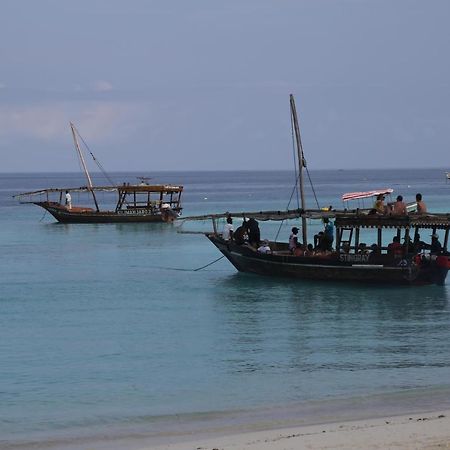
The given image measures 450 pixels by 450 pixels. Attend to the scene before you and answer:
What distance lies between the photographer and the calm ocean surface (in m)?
14.4

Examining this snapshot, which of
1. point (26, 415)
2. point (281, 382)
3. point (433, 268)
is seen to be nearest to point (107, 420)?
point (26, 415)

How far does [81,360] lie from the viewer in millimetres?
18500

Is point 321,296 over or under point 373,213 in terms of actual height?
under

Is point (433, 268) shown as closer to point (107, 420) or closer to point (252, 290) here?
point (252, 290)

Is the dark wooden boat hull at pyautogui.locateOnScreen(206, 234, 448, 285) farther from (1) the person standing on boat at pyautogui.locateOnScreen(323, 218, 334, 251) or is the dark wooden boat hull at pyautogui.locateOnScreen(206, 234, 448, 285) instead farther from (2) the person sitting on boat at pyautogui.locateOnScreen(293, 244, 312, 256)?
(1) the person standing on boat at pyautogui.locateOnScreen(323, 218, 334, 251)

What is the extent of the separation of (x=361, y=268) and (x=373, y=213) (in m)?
1.57

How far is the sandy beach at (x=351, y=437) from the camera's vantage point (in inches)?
444

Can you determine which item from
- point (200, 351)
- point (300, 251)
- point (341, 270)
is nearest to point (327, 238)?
point (300, 251)

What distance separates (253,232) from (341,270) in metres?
3.67

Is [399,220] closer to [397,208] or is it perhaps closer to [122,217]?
[397,208]

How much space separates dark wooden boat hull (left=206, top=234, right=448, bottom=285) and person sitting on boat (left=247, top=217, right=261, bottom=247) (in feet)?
1.80

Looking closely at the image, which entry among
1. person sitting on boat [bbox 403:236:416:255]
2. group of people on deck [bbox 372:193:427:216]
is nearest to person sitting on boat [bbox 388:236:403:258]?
person sitting on boat [bbox 403:236:416:255]

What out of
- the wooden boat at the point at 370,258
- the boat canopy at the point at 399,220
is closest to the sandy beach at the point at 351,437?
the boat canopy at the point at 399,220

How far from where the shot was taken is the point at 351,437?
11.7 m
